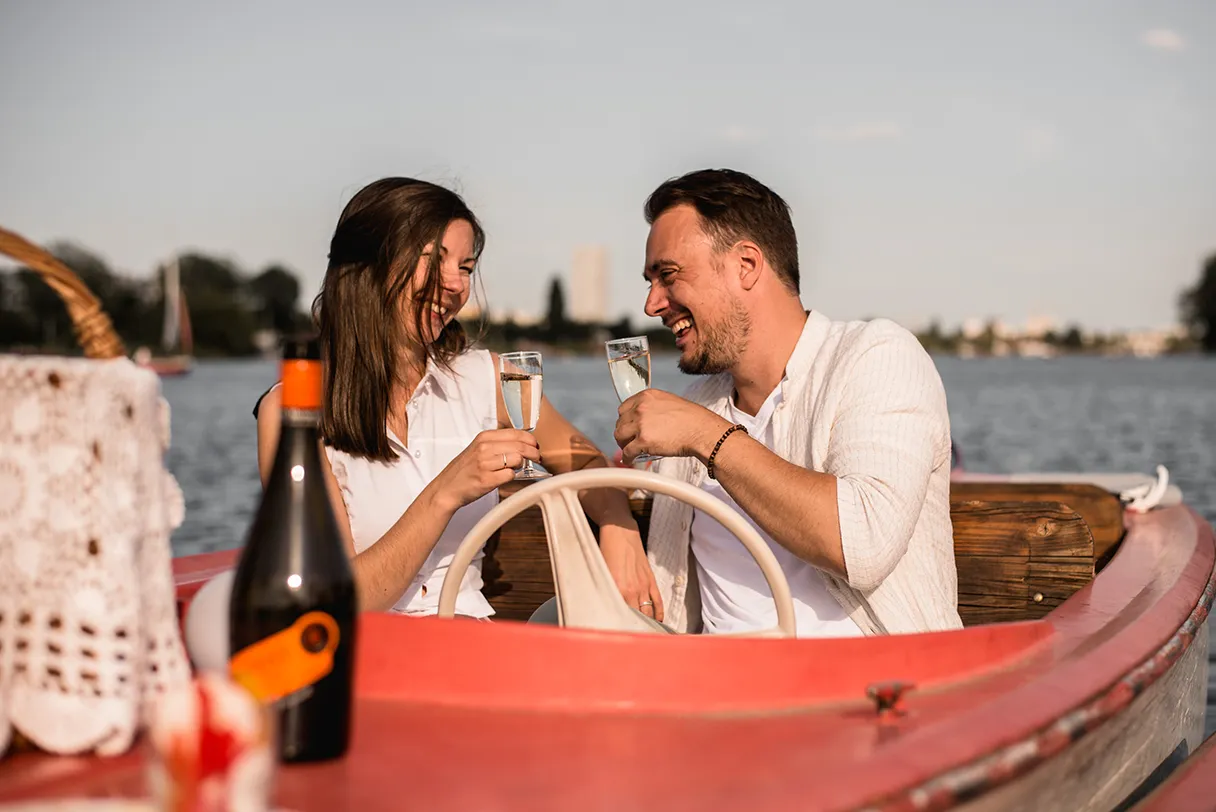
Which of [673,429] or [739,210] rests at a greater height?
[739,210]

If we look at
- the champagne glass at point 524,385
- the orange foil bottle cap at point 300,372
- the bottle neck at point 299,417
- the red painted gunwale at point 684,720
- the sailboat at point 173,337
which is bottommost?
the sailboat at point 173,337

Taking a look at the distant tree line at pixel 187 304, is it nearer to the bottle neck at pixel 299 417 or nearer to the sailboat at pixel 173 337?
the sailboat at pixel 173 337

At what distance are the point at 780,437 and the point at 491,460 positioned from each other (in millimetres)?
888

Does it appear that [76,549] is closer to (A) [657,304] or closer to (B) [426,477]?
(B) [426,477]

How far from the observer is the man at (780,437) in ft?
8.09

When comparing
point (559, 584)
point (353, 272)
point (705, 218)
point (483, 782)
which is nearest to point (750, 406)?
point (705, 218)

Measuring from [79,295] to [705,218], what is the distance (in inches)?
70.4

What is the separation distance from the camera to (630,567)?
9.82 ft

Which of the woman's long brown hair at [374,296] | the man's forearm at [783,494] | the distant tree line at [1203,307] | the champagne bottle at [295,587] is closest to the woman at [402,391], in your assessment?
the woman's long brown hair at [374,296]

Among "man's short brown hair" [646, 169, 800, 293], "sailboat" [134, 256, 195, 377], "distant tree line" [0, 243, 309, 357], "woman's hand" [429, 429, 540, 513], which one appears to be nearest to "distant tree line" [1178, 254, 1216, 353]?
"distant tree line" [0, 243, 309, 357]

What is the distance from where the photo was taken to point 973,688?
6.23 ft

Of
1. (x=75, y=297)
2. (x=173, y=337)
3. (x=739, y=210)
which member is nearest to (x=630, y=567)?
(x=739, y=210)

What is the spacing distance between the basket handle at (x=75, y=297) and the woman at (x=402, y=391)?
48.1 inches

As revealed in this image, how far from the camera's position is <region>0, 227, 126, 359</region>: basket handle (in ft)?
4.93
